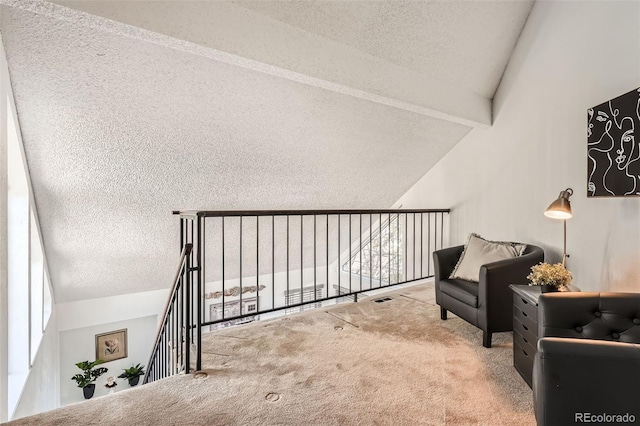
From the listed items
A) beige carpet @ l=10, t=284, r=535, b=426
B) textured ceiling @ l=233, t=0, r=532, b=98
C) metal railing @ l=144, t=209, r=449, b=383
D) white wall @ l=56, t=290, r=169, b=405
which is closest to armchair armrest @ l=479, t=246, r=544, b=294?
beige carpet @ l=10, t=284, r=535, b=426

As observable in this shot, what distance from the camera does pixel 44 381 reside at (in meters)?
4.40

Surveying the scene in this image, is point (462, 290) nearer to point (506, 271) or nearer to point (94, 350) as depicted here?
point (506, 271)

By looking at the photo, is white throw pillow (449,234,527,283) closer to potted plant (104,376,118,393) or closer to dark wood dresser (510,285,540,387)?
dark wood dresser (510,285,540,387)

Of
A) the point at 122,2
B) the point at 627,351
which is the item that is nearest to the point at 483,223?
the point at 627,351

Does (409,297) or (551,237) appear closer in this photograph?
(551,237)

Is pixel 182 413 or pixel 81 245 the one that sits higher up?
pixel 81 245

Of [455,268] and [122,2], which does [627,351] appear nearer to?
[455,268]

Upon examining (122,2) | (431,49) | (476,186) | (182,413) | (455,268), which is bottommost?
(182,413)

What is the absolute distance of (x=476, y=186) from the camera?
4.00m

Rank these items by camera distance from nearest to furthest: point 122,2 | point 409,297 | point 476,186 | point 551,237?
point 122,2, point 551,237, point 409,297, point 476,186

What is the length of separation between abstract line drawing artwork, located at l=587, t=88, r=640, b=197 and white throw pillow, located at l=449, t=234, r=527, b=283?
70 cm

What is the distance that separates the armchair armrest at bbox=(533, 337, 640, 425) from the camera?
102 cm

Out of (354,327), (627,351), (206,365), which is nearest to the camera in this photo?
(627,351)

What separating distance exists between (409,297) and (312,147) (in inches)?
81.5
